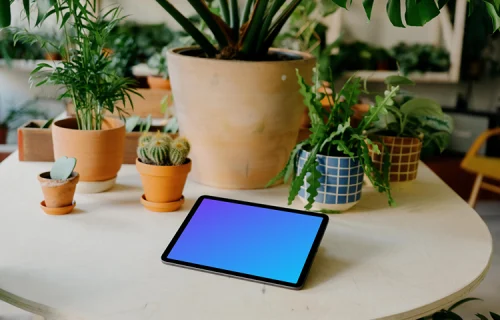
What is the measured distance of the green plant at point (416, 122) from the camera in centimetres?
123

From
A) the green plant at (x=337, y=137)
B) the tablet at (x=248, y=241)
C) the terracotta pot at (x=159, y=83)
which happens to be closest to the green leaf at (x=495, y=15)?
the green plant at (x=337, y=137)

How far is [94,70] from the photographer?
3.59 feet

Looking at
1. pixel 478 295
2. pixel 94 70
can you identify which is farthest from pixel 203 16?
pixel 478 295

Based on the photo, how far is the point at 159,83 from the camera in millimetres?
1817

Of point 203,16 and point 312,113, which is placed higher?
point 203,16

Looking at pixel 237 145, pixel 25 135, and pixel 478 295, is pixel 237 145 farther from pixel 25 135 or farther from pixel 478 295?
pixel 478 295

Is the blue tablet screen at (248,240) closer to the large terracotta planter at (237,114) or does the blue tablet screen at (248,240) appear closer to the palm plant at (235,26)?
the large terracotta planter at (237,114)

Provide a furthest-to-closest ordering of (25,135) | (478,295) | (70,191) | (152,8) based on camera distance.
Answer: (152,8), (478,295), (25,135), (70,191)

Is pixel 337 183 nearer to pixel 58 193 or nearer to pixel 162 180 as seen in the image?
pixel 162 180

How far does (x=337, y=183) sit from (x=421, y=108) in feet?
1.03

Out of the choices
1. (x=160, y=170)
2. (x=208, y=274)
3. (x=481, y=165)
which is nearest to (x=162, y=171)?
(x=160, y=170)

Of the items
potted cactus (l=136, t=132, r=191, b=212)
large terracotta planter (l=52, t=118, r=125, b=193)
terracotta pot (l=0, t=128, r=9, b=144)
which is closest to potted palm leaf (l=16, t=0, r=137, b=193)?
large terracotta planter (l=52, t=118, r=125, b=193)

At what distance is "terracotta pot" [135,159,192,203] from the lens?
3.45ft

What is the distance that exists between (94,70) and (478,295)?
77.0 inches
